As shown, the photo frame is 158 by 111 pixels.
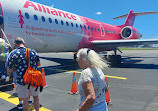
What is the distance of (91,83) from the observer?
1781 millimetres

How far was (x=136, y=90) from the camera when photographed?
5219 millimetres

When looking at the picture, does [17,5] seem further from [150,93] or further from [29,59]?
[150,93]

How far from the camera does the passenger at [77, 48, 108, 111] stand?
1742mm

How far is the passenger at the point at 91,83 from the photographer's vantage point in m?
1.74

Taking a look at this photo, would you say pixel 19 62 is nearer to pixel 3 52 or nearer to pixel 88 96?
pixel 88 96

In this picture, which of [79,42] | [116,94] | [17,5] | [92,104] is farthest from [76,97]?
[79,42]

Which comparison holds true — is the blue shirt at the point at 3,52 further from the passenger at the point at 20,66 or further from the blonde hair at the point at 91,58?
the blonde hair at the point at 91,58

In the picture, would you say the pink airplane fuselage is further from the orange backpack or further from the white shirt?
the white shirt

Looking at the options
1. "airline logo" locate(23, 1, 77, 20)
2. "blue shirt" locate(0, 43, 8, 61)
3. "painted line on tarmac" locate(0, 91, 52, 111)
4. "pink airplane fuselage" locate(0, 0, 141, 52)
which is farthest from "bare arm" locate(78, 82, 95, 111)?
"airline logo" locate(23, 1, 77, 20)

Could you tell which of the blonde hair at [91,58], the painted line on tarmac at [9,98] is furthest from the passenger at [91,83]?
the painted line on tarmac at [9,98]

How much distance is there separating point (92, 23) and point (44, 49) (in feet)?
21.4

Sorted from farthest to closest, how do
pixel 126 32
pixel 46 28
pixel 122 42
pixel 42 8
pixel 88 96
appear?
1. pixel 126 32
2. pixel 122 42
3. pixel 42 8
4. pixel 46 28
5. pixel 88 96

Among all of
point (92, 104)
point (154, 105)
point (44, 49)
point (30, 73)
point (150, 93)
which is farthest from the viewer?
point (44, 49)

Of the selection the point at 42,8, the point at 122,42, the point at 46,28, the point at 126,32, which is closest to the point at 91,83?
the point at 46,28
